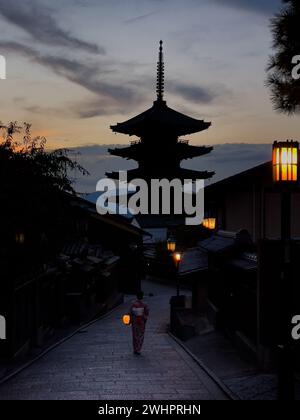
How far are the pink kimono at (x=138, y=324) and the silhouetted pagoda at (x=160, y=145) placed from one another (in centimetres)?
4358

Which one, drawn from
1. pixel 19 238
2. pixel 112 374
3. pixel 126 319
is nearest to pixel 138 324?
pixel 126 319

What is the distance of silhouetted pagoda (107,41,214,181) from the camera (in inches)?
2400

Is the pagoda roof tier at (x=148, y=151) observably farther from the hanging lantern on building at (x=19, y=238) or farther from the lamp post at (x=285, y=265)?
the lamp post at (x=285, y=265)

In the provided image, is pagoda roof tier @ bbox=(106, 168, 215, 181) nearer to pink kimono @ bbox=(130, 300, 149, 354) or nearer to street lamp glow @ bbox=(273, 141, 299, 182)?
pink kimono @ bbox=(130, 300, 149, 354)

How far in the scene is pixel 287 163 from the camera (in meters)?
10.5

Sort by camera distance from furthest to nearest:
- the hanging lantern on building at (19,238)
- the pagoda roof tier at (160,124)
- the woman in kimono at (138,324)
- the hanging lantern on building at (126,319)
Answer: the pagoda roof tier at (160,124) → the woman in kimono at (138,324) → the hanging lantern on building at (126,319) → the hanging lantern on building at (19,238)

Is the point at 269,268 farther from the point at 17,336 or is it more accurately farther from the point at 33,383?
the point at 17,336

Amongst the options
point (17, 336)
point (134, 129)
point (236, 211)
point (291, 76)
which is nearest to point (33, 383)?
point (17, 336)

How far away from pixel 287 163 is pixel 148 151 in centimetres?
5188

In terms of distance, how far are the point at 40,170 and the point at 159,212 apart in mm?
53783

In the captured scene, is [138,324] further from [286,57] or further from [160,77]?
[160,77]

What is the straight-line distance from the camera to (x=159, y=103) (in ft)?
206

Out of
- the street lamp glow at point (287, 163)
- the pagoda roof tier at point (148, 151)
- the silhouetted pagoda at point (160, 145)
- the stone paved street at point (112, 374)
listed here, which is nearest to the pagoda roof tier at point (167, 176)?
the silhouetted pagoda at point (160, 145)

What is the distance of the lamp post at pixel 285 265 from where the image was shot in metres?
10.2
